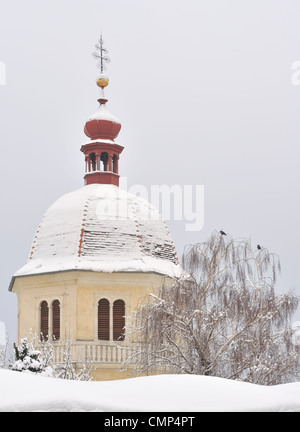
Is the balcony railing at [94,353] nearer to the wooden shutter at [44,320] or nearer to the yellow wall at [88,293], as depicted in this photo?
the yellow wall at [88,293]

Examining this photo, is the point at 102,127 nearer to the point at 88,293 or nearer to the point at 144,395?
the point at 88,293

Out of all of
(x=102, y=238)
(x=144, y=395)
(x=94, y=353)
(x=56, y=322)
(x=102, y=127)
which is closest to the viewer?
(x=144, y=395)

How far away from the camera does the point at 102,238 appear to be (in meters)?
32.6

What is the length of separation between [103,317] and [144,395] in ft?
76.5

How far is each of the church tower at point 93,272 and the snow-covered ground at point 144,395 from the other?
21323 millimetres

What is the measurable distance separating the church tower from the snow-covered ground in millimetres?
21323

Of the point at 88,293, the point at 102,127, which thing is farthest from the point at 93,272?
the point at 102,127

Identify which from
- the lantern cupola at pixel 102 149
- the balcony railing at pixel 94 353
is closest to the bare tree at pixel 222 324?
the balcony railing at pixel 94 353

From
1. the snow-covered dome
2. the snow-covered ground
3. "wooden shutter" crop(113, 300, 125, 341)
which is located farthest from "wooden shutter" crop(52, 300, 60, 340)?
the snow-covered ground

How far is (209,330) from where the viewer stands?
24219 millimetres

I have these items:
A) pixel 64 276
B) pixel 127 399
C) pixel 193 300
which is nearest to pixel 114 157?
pixel 64 276

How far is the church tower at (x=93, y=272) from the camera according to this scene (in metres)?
31.4

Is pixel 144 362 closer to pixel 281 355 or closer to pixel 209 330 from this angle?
pixel 209 330

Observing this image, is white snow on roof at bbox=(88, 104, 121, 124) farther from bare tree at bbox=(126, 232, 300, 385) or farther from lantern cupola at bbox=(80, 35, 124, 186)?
bare tree at bbox=(126, 232, 300, 385)
